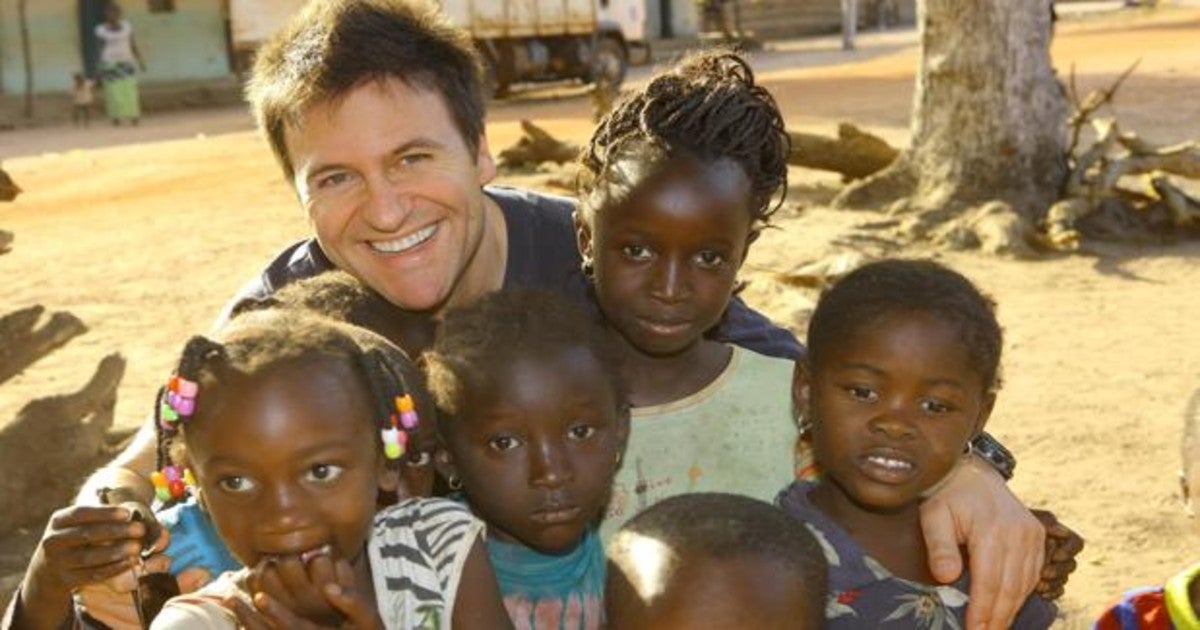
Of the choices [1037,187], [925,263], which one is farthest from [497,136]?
[925,263]

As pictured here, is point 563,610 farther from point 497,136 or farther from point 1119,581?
point 497,136

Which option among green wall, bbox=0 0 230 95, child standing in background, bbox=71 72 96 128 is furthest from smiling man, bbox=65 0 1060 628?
green wall, bbox=0 0 230 95

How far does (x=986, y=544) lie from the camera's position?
264cm

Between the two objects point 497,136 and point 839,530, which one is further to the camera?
point 497,136

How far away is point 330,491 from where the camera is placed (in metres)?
2.23

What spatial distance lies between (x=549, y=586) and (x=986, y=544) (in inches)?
29.1

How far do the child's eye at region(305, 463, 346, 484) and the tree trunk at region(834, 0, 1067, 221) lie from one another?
7605mm

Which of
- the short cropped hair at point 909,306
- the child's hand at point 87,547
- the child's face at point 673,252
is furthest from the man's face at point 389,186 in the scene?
the child's hand at point 87,547

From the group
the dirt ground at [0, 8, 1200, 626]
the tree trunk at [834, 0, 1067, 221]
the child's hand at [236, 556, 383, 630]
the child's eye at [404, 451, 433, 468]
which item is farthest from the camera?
the tree trunk at [834, 0, 1067, 221]

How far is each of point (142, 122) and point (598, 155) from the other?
19796 millimetres

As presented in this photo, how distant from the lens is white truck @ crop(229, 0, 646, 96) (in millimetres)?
20906

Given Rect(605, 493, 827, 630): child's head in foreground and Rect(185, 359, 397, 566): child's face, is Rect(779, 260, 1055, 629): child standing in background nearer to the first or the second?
Rect(605, 493, 827, 630): child's head in foreground

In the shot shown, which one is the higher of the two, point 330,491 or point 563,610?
point 330,491

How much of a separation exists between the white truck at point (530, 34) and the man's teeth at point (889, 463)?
1818cm
